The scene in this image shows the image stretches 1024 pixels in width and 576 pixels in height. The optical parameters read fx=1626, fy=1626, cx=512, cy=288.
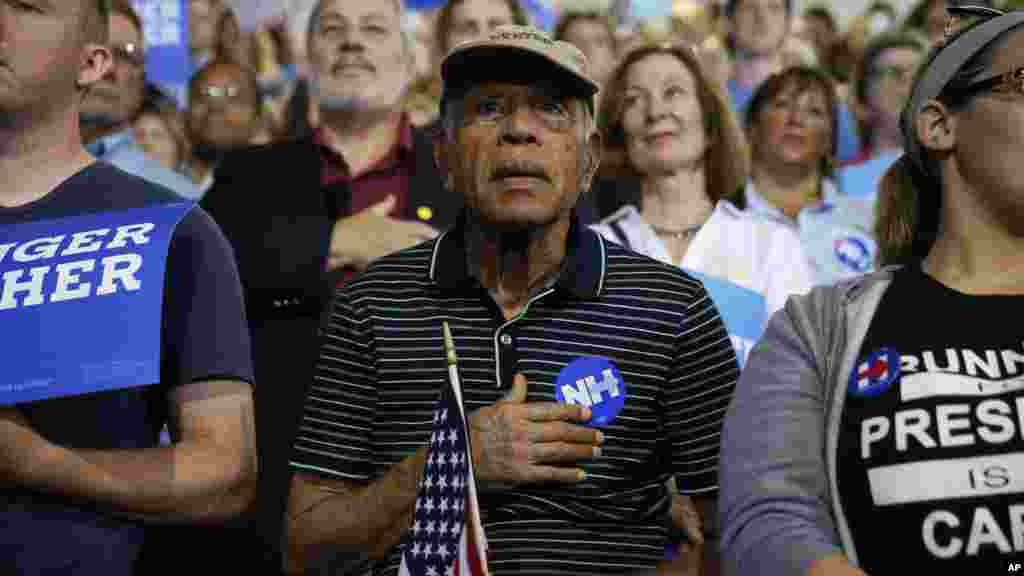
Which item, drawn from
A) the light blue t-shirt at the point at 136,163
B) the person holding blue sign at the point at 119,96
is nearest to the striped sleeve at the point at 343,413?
the light blue t-shirt at the point at 136,163

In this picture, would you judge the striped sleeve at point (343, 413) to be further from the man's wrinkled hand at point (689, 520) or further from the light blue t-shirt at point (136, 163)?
the light blue t-shirt at point (136, 163)

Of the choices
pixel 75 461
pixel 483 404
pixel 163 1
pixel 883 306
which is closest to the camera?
pixel 75 461

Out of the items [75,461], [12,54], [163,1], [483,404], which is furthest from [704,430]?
[163,1]

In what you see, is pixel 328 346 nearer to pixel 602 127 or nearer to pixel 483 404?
pixel 483 404

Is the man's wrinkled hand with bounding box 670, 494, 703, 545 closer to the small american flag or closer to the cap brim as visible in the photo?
the small american flag

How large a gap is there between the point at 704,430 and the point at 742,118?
4312 millimetres

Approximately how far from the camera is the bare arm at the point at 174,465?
108 inches

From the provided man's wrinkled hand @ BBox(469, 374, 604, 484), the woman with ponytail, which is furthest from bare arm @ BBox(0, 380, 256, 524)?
the woman with ponytail

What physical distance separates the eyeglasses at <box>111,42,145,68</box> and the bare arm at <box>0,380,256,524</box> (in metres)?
3.86

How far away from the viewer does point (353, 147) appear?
18.3 feet

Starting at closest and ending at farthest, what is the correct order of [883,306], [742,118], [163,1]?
1. [883,306]
2. [742,118]
3. [163,1]

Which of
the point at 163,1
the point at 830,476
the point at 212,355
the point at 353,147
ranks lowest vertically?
the point at 830,476

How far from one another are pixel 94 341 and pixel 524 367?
2.89ft

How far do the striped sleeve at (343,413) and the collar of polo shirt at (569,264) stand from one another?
198 millimetres
